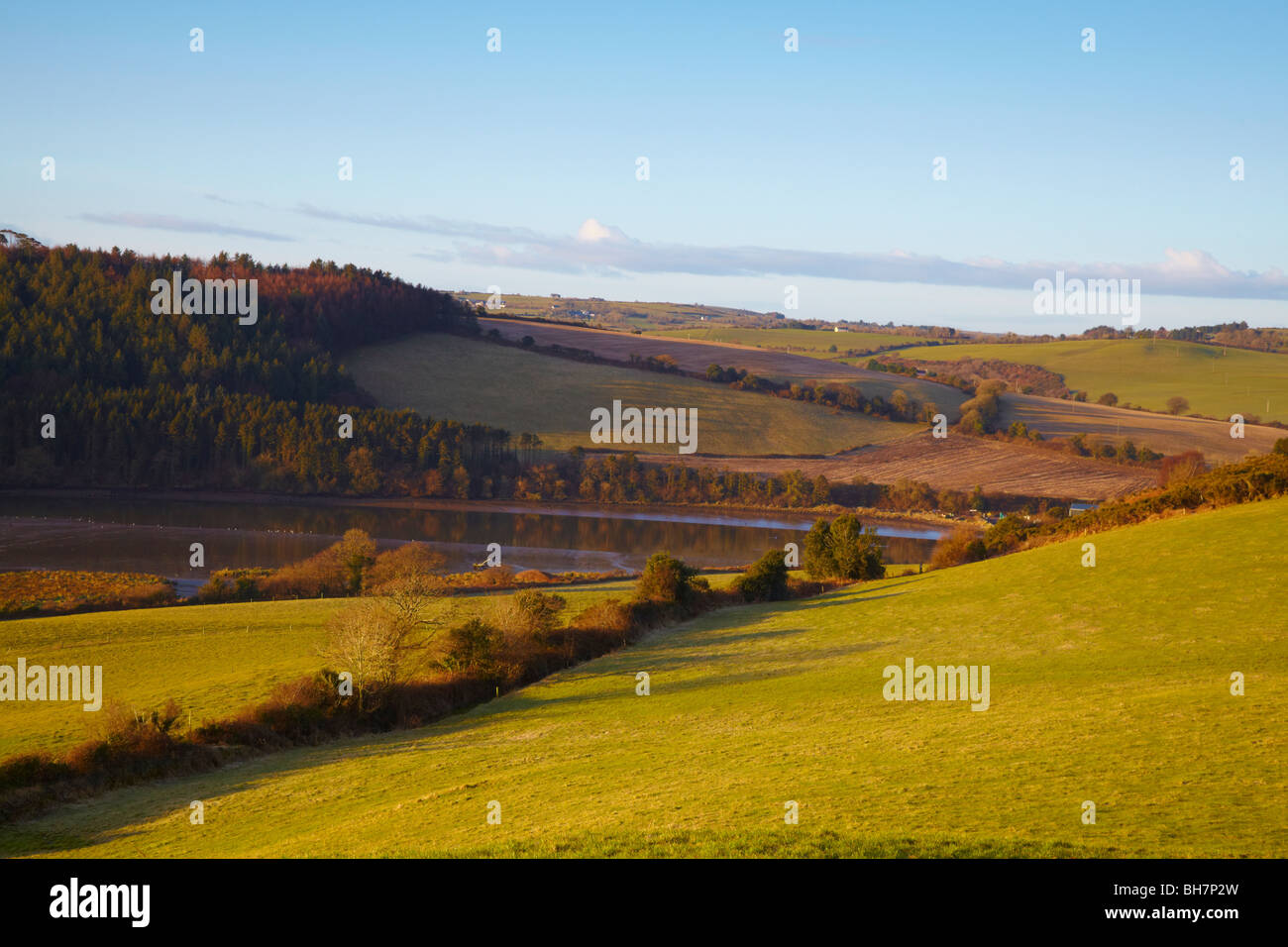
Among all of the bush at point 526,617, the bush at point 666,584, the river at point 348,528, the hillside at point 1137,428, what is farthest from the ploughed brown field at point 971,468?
the bush at point 526,617

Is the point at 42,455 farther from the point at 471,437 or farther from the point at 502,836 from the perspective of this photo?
the point at 502,836

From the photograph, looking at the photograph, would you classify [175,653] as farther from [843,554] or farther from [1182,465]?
[1182,465]

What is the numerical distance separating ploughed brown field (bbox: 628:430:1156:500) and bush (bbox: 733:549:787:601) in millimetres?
49989

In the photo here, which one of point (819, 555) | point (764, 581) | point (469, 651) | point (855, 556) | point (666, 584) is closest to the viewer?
point (469, 651)

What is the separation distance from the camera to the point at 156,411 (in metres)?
90.2

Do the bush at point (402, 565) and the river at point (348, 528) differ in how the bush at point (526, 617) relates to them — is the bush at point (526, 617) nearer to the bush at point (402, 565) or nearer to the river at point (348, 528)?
the bush at point (402, 565)

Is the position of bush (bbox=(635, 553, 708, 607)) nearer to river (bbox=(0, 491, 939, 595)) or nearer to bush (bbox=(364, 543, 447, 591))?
bush (bbox=(364, 543, 447, 591))

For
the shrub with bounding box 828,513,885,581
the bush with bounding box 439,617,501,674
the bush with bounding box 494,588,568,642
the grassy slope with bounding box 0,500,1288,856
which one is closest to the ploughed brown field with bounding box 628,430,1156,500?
the shrub with bounding box 828,513,885,581

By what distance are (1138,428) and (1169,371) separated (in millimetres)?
43538

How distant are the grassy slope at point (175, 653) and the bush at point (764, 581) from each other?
7284 millimetres

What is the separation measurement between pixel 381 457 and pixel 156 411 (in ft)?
73.7

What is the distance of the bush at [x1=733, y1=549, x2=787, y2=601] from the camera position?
42250 mm

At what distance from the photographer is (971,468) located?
93000 millimetres

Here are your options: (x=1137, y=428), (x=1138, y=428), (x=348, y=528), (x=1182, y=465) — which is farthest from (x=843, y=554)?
(x=1138, y=428)
